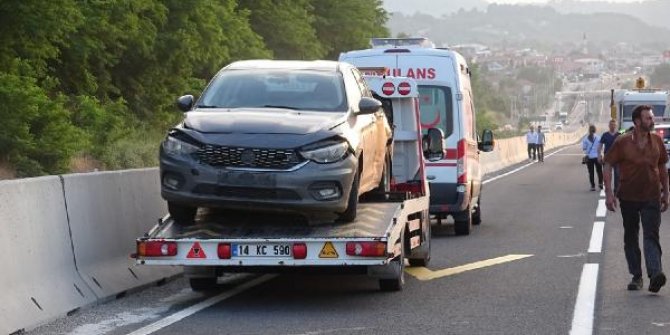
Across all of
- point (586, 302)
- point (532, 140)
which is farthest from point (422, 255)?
point (532, 140)

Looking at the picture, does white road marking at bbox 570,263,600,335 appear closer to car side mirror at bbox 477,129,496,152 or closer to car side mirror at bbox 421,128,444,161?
car side mirror at bbox 421,128,444,161

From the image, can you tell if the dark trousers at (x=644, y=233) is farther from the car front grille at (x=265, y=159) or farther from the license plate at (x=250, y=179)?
the license plate at (x=250, y=179)

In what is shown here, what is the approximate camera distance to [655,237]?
12.1 meters

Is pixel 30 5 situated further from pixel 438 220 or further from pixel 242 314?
pixel 242 314

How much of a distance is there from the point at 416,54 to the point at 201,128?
7.99 m

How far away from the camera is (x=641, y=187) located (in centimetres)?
1217

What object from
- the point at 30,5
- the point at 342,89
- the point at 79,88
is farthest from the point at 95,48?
the point at 342,89

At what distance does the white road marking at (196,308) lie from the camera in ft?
32.4

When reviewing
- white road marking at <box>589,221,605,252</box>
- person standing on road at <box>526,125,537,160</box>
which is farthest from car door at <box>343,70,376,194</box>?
person standing on road at <box>526,125,537,160</box>

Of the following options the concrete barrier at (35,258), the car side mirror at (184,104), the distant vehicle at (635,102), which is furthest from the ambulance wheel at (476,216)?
the distant vehicle at (635,102)

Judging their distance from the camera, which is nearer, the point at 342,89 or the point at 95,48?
the point at 342,89

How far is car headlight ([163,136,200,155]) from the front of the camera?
11148 millimetres

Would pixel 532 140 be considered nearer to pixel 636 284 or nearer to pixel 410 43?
pixel 410 43

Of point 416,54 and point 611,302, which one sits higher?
point 416,54
